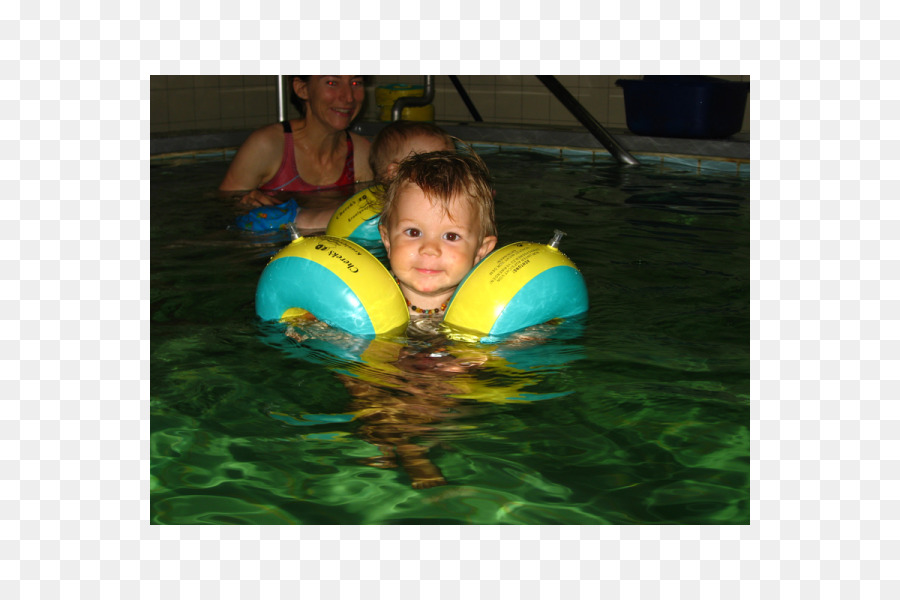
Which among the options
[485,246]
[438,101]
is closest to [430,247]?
[485,246]

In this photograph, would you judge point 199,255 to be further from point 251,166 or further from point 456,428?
point 456,428

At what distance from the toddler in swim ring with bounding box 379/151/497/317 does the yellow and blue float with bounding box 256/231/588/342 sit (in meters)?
0.13

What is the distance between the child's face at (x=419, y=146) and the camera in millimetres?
4895

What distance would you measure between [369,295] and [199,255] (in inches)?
71.3

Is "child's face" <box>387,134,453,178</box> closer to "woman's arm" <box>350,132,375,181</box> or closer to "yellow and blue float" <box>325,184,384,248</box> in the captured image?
"yellow and blue float" <box>325,184,384,248</box>

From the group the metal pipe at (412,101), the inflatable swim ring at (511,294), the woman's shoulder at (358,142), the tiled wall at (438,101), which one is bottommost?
the inflatable swim ring at (511,294)

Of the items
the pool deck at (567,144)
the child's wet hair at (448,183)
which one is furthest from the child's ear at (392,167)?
the pool deck at (567,144)

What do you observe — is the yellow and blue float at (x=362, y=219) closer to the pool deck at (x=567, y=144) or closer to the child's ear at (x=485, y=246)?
the child's ear at (x=485, y=246)

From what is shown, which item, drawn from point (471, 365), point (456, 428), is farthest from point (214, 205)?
point (456, 428)

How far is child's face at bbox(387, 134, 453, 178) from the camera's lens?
16.1 ft

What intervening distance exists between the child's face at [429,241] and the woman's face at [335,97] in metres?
2.78

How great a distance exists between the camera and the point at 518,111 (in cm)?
1171

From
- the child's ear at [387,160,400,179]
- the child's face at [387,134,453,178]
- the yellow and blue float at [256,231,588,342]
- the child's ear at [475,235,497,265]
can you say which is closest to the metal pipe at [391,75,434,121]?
the child's face at [387,134,453,178]

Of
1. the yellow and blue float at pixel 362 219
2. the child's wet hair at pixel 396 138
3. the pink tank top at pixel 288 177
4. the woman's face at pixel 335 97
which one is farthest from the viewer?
the pink tank top at pixel 288 177
